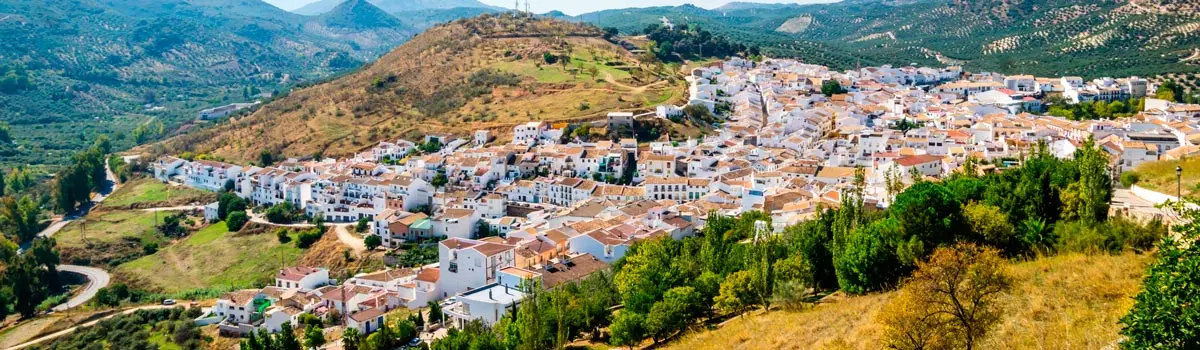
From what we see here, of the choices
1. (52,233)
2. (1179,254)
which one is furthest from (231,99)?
(1179,254)

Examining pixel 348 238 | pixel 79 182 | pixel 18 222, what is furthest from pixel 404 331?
pixel 79 182

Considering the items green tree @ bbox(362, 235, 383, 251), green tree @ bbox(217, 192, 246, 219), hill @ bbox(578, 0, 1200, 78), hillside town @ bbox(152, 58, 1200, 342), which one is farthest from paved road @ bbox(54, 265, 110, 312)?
hill @ bbox(578, 0, 1200, 78)

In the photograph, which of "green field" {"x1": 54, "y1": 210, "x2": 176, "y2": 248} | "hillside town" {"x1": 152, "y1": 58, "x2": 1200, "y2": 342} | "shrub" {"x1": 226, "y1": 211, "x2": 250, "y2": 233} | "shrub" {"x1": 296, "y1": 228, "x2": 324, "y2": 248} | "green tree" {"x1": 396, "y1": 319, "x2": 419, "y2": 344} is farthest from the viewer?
"green field" {"x1": 54, "y1": 210, "x2": 176, "y2": 248}

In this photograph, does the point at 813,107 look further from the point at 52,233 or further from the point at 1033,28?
the point at 1033,28

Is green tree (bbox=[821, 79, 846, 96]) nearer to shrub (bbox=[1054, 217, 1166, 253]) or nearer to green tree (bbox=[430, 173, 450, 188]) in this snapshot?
green tree (bbox=[430, 173, 450, 188])

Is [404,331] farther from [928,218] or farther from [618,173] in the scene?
[618,173]

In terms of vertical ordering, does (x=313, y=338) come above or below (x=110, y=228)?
above

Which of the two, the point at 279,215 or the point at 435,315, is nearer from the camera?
the point at 435,315
